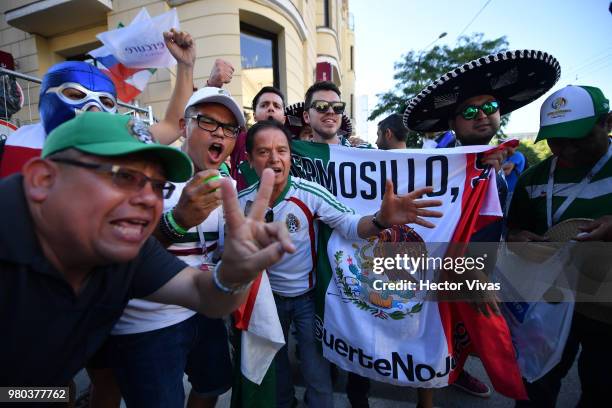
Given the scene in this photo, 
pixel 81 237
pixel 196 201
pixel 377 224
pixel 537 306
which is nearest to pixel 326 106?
pixel 377 224

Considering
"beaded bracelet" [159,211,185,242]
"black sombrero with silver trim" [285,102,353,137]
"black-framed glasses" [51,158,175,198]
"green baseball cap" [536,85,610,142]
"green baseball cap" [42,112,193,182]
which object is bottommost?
"beaded bracelet" [159,211,185,242]

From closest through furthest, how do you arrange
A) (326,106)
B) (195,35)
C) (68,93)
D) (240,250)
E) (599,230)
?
(240,250)
(599,230)
(68,93)
(326,106)
(195,35)

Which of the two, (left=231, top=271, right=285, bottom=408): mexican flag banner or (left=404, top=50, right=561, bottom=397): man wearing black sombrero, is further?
(left=404, top=50, right=561, bottom=397): man wearing black sombrero

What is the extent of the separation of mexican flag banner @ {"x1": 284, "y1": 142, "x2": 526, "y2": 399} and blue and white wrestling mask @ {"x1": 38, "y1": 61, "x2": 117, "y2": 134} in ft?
5.30

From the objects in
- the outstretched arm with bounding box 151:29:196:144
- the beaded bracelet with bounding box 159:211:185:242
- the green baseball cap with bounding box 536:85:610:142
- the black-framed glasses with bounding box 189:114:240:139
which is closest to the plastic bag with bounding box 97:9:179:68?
the outstretched arm with bounding box 151:29:196:144

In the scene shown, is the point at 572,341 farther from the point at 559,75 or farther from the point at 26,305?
the point at 26,305

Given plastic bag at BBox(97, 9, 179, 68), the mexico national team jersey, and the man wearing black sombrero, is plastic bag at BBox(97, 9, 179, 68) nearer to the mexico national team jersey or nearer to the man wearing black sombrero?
the mexico national team jersey

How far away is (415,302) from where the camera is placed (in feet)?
6.77

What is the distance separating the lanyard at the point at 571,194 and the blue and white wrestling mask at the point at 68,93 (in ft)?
8.98

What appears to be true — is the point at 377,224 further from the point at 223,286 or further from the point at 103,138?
the point at 103,138

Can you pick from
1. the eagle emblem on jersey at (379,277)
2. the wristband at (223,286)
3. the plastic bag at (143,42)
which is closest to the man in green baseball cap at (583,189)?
the eagle emblem on jersey at (379,277)

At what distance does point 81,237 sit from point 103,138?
0.31m

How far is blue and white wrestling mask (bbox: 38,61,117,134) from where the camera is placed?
1.60 metres

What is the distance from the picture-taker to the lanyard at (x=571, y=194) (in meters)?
1.73
